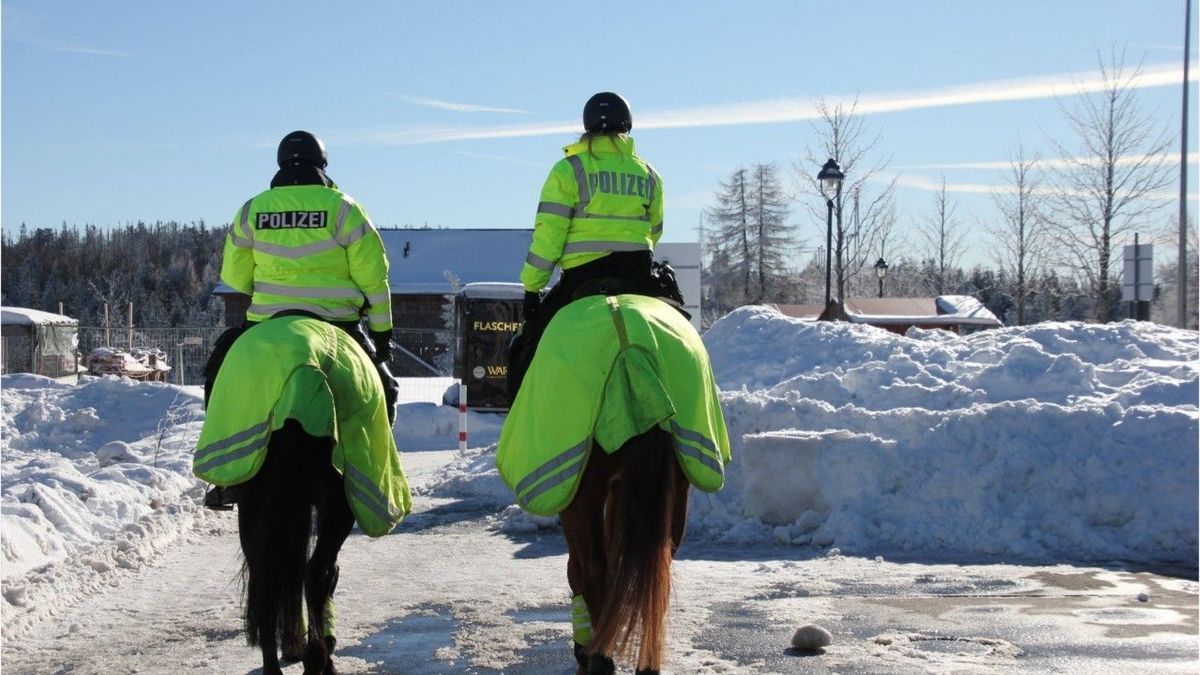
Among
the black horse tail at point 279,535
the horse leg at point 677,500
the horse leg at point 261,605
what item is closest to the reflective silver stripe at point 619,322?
the horse leg at point 677,500

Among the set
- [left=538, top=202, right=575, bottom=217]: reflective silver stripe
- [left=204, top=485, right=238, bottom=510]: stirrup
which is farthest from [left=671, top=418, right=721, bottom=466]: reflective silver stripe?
[left=204, top=485, right=238, bottom=510]: stirrup

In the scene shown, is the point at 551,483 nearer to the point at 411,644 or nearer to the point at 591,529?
the point at 591,529

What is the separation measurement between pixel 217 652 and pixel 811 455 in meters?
5.44

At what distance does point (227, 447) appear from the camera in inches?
209

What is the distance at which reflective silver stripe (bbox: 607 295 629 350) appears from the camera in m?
5.01

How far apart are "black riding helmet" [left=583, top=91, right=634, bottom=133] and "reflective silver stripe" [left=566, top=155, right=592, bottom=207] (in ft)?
0.67

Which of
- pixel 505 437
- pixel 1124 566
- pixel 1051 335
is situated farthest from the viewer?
pixel 1051 335

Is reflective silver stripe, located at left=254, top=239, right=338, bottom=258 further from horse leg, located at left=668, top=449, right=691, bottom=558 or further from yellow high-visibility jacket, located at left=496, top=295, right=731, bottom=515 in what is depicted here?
horse leg, located at left=668, top=449, right=691, bottom=558

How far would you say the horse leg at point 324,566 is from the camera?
5.52m

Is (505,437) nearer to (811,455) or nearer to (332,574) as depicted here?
(332,574)

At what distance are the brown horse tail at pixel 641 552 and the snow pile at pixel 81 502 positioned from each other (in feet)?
11.6

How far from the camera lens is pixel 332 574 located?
5.80 metres

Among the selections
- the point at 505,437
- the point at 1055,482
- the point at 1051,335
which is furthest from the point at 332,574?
the point at 1051,335

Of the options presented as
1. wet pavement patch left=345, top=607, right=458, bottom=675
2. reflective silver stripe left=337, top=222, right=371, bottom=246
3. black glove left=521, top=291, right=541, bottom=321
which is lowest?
wet pavement patch left=345, top=607, right=458, bottom=675
